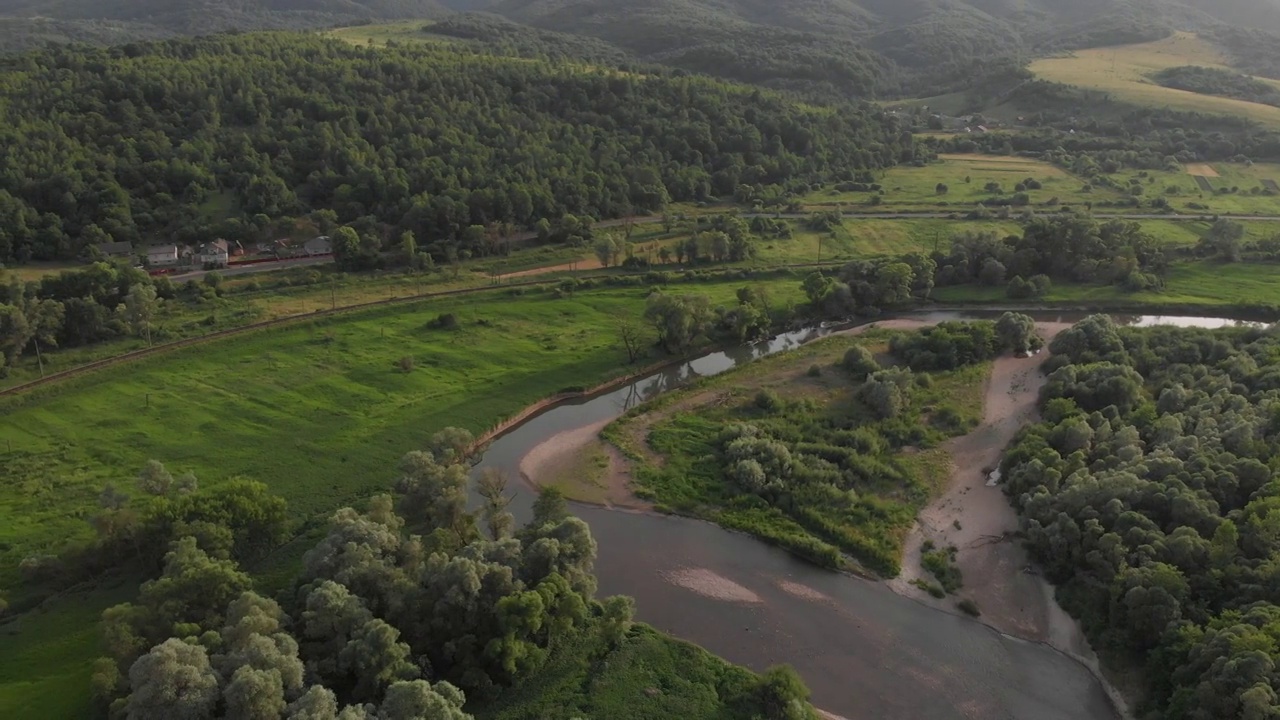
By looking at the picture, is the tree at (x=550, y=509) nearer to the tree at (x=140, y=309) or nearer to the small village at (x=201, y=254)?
the tree at (x=140, y=309)

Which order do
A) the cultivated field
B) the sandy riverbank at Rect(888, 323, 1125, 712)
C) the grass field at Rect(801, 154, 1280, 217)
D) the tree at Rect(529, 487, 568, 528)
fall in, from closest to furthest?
the sandy riverbank at Rect(888, 323, 1125, 712) < the tree at Rect(529, 487, 568, 528) < the grass field at Rect(801, 154, 1280, 217) < the cultivated field

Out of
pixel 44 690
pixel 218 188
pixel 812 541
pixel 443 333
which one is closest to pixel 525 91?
pixel 218 188

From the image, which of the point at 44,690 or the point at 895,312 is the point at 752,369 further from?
the point at 44,690

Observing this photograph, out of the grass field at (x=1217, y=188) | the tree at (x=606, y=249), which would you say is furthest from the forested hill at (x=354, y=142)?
the grass field at (x=1217, y=188)

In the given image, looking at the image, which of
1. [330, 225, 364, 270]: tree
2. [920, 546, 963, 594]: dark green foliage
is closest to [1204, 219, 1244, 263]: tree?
[920, 546, 963, 594]: dark green foliage

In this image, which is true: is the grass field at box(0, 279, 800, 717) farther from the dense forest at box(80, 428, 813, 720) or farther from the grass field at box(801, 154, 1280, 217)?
the grass field at box(801, 154, 1280, 217)

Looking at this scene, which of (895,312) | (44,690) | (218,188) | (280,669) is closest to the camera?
(280,669)
